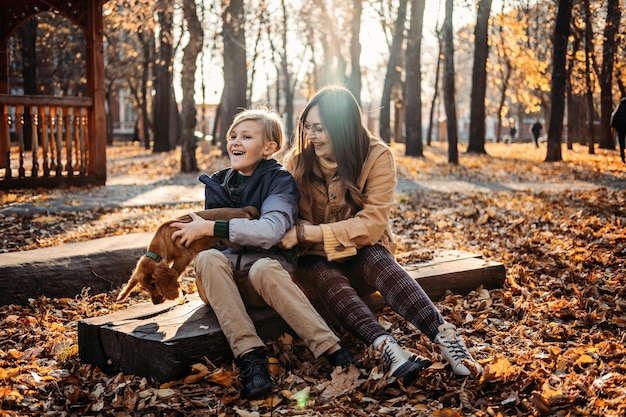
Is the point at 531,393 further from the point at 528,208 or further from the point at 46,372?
the point at 528,208

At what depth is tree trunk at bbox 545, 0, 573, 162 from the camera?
1691 centimetres

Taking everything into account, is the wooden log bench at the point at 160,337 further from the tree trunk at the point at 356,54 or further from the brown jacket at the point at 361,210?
the tree trunk at the point at 356,54

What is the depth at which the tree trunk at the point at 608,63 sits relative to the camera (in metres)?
19.8

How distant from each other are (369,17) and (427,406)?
24.6 m

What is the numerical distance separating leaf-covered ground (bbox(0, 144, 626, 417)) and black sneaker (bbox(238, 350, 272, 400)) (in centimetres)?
6

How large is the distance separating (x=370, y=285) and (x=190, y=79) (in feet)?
39.9

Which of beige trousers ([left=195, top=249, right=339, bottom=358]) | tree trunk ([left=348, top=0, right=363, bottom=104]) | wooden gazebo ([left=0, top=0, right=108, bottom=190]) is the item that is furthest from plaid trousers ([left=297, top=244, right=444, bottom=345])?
tree trunk ([left=348, top=0, right=363, bottom=104])

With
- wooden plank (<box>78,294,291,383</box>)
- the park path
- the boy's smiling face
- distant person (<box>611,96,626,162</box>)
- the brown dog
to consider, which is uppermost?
distant person (<box>611,96,626,162</box>)

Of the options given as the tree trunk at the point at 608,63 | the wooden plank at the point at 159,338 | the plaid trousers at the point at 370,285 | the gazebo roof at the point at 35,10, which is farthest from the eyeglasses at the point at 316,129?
the tree trunk at the point at 608,63

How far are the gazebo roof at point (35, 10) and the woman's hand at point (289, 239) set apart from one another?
9.96 m

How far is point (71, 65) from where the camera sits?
33.4 metres

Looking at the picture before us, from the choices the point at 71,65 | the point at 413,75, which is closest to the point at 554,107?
the point at 413,75

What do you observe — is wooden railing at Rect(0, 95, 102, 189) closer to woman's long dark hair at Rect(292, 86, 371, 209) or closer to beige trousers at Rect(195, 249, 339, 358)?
woman's long dark hair at Rect(292, 86, 371, 209)

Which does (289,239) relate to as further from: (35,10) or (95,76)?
(35,10)
